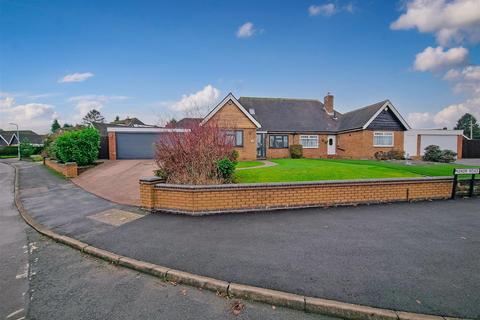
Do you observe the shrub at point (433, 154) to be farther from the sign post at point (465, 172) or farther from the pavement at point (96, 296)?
the pavement at point (96, 296)

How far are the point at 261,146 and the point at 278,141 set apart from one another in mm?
1881

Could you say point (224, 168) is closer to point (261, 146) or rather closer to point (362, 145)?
point (261, 146)

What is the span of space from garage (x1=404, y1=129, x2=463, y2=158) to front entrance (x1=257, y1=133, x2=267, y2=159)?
1315 centimetres

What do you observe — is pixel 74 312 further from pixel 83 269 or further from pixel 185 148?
pixel 185 148

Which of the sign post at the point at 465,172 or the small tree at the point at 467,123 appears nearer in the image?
the sign post at the point at 465,172

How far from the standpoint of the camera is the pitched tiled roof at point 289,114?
23438mm

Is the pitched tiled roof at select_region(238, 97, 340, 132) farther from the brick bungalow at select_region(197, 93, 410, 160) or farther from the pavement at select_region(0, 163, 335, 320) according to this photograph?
the pavement at select_region(0, 163, 335, 320)

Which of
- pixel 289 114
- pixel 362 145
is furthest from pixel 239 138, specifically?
pixel 362 145

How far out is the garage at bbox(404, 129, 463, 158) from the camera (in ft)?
72.3

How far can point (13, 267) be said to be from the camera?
404cm

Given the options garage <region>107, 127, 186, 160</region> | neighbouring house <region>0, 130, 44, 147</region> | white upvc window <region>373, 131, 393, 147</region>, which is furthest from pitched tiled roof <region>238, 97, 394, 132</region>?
neighbouring house <region>0, 130, 44, 147</region>

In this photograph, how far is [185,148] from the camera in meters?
7.43

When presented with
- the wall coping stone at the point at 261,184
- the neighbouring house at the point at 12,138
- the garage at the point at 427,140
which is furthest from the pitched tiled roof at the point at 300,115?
the neighbouring house at the point at 12,138

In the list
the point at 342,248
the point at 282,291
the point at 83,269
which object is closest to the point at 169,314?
the point at 282,291
